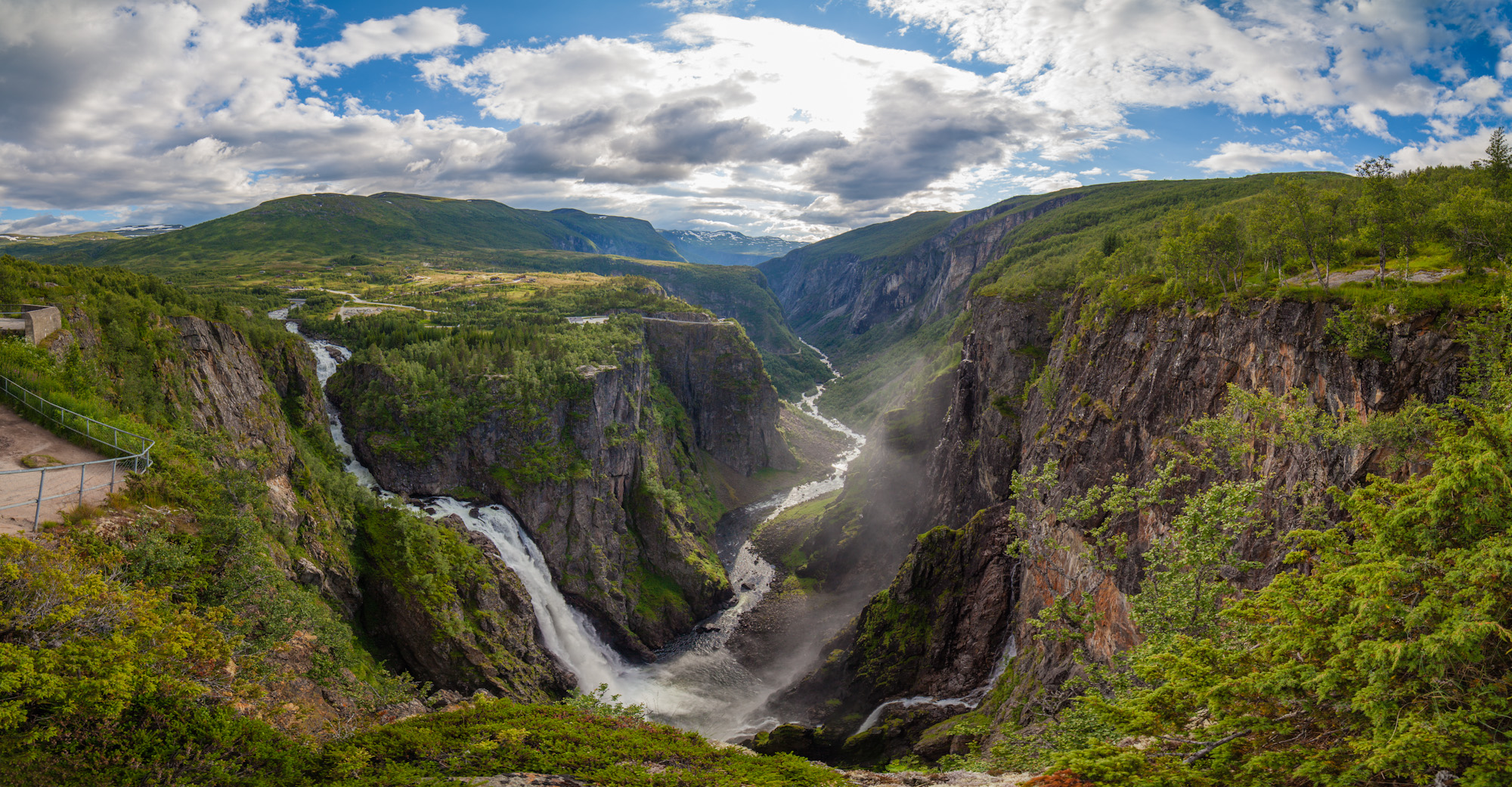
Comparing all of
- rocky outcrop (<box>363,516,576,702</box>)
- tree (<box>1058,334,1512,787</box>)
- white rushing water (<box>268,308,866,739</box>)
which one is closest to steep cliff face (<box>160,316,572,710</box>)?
rocky outcrop (<box>363,516,576,702</box>)

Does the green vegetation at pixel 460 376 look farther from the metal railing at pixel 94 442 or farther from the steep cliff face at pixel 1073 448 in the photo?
the steep cliff face at pixel 1073 448

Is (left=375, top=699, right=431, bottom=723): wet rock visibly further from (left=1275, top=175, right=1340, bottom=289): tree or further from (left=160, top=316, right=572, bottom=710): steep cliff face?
(left=1275, top=175, right=1340, bottom=289): tree

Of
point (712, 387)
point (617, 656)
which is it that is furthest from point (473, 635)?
point (712, 387)

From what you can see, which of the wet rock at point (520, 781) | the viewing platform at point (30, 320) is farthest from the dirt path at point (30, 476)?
the wet rock at point (520, 781)

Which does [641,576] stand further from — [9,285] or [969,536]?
[9,285]

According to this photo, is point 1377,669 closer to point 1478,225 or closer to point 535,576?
point 1478,225

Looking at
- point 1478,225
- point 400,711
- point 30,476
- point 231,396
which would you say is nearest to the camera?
point 30,476
